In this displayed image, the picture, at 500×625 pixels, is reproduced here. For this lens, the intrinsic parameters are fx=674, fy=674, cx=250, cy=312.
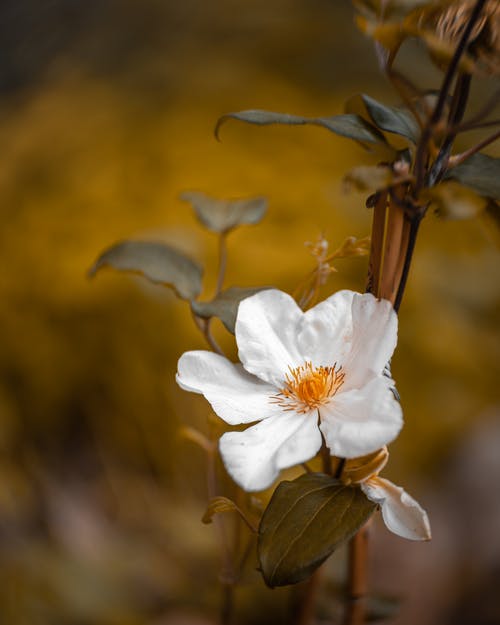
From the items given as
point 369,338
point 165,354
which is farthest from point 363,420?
point 165,354

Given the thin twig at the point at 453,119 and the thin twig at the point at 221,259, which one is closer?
the thin twig at the point at 453,119

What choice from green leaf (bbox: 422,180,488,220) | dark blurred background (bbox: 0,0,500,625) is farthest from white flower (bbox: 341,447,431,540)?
dark blurred background (bbox: 0,0,500,625)

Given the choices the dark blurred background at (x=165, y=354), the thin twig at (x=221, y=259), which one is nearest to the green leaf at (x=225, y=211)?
the thin twig at (x=221, y=259)

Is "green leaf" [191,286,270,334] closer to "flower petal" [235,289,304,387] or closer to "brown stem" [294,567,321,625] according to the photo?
"flower petal" [235,289,304,387]

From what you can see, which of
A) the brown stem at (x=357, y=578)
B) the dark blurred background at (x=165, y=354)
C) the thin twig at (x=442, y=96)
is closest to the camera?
the thin twig at (x=442, y=96)

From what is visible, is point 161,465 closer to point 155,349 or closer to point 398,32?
point 155,349

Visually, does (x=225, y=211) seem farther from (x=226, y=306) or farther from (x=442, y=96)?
(x=442, y=96)

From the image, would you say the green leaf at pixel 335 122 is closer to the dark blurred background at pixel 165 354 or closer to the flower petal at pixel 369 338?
the flower petal at pixel 369 338

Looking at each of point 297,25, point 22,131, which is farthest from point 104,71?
point 297,25
